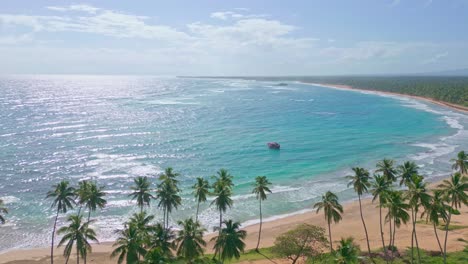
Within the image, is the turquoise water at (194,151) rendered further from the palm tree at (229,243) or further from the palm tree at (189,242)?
the palm tree at (189,242)

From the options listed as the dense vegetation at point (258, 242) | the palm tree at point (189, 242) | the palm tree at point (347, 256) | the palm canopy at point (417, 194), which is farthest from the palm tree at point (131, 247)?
the palm canopy at point (417, 194)

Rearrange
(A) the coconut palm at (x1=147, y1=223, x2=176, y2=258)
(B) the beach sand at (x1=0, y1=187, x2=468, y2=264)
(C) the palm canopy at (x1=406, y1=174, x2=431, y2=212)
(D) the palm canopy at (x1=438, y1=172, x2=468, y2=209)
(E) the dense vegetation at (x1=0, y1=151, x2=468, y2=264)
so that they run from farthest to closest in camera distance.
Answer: (B) the beach sand at (x1=0, y1=187, x2=468, y2=264) → (D) the palm canopy at (x1=438, y1=172, x2=468, y2=209) → (C) the palm canopy at (x1=406, y1=174, x2=431, y2=212) → (A) the coconut palm at (x1=147, y1=223, x2=176, y2=258) → (E) the dense vegetation at (x1=0, y1=151, x2=468, y2=264)

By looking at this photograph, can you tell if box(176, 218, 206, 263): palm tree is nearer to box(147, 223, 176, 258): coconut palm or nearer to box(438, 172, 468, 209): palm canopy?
box(147, 223, 176, 258): coconut palm

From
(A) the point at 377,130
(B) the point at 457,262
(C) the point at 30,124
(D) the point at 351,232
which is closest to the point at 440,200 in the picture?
(B) the point at 457,262

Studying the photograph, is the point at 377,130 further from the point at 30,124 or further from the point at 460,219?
the point at 30,124

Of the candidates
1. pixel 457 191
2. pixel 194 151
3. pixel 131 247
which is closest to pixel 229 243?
pixel 131 247

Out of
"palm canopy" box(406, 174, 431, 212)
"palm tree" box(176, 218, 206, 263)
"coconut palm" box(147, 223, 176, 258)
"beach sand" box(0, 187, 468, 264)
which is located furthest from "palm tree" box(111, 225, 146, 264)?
"palm canopy" box(406, 174, 431, 212)
